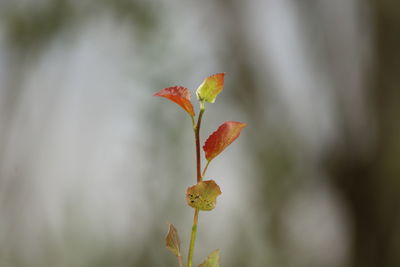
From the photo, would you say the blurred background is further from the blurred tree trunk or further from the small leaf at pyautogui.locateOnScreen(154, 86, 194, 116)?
the small leaf at pyautogui.locateOnScreen(154, 86, 194, 116)

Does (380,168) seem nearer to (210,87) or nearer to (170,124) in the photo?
(170,124)

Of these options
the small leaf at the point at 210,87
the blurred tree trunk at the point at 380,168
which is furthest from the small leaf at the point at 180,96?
the blurred tree trunk at the point at 380,168

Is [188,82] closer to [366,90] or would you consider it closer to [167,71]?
[167,71]

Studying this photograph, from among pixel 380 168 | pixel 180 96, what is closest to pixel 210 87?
pixel 180 96

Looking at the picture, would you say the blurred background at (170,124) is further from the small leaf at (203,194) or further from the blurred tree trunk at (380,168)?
the small leaf at (203,194)

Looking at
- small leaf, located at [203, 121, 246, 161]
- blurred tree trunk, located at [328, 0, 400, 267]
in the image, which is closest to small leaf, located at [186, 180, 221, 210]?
small leaf, located at [203, 121, 246, 161]

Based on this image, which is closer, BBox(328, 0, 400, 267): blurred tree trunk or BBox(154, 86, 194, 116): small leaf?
BBox(154, 86, 194, 116): small leaf
